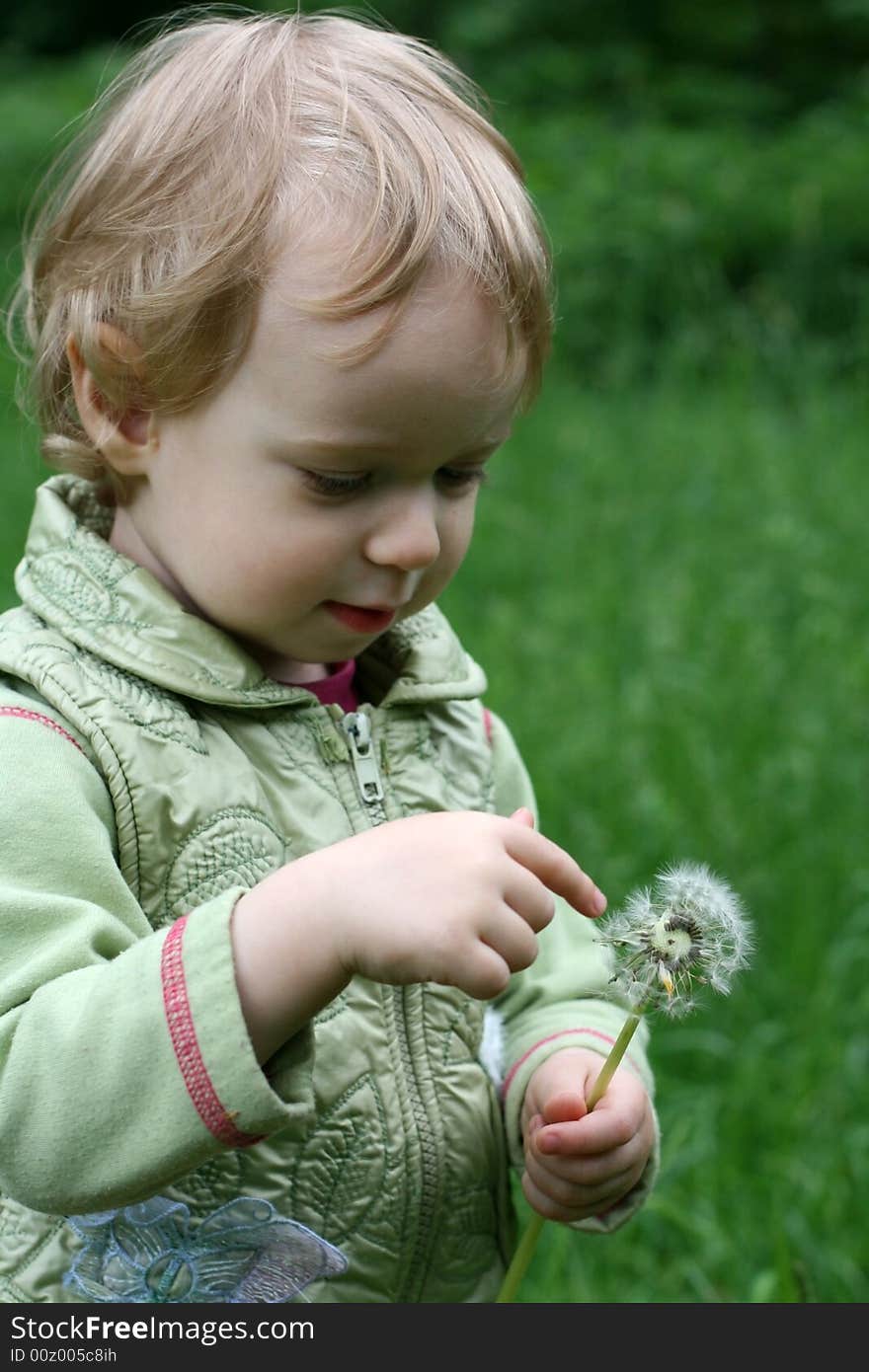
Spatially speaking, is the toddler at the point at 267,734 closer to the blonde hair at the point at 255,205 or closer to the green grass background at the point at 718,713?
the blonde hair at the point at 255,205

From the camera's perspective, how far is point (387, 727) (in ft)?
5.71

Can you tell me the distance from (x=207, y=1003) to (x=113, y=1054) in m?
0.08

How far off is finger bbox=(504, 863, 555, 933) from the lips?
0.39 m

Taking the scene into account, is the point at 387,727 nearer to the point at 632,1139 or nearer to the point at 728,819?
the point at 632,1139

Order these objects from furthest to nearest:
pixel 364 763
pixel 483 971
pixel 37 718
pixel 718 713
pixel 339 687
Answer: pixel 718 713, pixel 339 687, pixel 364 763, pixel 37 718, pixel 483 971

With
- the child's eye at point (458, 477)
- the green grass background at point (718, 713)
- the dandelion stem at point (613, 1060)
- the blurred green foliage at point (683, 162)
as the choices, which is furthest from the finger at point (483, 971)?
the blurred green foliage at point (683, 162)

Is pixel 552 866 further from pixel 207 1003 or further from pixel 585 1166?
pixel 585 1166

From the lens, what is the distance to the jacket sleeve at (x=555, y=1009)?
1.76 m

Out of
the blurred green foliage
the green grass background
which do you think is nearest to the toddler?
the green grass background

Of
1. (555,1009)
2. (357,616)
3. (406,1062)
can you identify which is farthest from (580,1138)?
(357,616)

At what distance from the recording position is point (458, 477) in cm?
164
